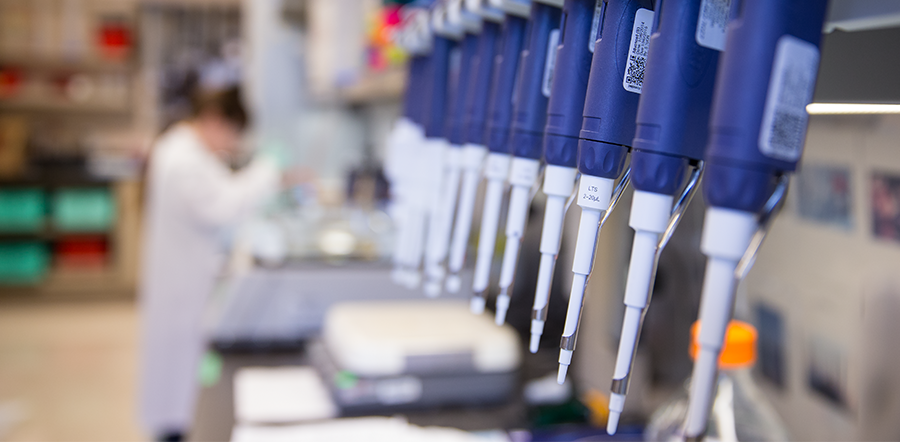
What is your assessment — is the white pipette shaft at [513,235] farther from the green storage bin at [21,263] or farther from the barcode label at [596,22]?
the green storage bin at [21,263]

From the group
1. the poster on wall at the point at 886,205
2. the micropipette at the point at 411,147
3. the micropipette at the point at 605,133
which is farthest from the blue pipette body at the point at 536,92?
the poster on wall at the point at 886,205

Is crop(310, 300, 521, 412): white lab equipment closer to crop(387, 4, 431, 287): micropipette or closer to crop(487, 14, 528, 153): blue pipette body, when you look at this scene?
crop(387, 4, 431, 287): micropipette

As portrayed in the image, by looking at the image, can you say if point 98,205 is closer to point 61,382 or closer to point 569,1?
point 61,382

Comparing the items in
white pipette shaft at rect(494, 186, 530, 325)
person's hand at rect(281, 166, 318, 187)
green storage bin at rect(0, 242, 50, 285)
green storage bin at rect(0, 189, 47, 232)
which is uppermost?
white pipette shaft at rect(494, 186, 530, 325)

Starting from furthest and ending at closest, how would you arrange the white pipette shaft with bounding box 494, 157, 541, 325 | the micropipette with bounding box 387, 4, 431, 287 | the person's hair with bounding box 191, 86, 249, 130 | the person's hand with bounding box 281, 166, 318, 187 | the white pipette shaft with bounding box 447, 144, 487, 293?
1. the person's hand with bounding box 281, 166, 318, 187
2. the person's hair with bounding box 191, 86, 249, 130
3. the micropipette with bounding box 387, 4, 431, 287
4. the white pipette shaft with bounding box 447, 144, 487, 293
5. the white pipette shaft with bounding box 494, 157, 541, 325

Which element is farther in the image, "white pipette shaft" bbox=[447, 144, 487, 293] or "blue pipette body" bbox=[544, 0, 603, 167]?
"white pipette shaft" bbox=[447, 144, 487, 293]

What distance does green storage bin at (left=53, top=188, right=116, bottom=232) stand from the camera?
513 centimetres

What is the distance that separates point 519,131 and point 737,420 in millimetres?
587

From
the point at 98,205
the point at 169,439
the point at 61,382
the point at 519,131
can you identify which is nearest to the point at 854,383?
the point at 519,131

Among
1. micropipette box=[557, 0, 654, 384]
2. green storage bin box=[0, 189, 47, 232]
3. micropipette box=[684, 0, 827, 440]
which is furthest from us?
green storage bin box=[0, 189, 47, 232]

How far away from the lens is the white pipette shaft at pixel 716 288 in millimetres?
333

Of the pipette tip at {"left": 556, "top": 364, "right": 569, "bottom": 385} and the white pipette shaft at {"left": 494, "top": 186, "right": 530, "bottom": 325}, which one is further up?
the white pipette shaft at {"left": 494, "top": 186, "right": 530, "bottom": 325}

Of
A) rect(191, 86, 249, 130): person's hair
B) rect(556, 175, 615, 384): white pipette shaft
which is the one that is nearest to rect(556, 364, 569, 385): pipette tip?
rect(556, 175, 615, 384): white pipette shaft

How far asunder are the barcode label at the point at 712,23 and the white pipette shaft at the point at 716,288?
0.12 meters
